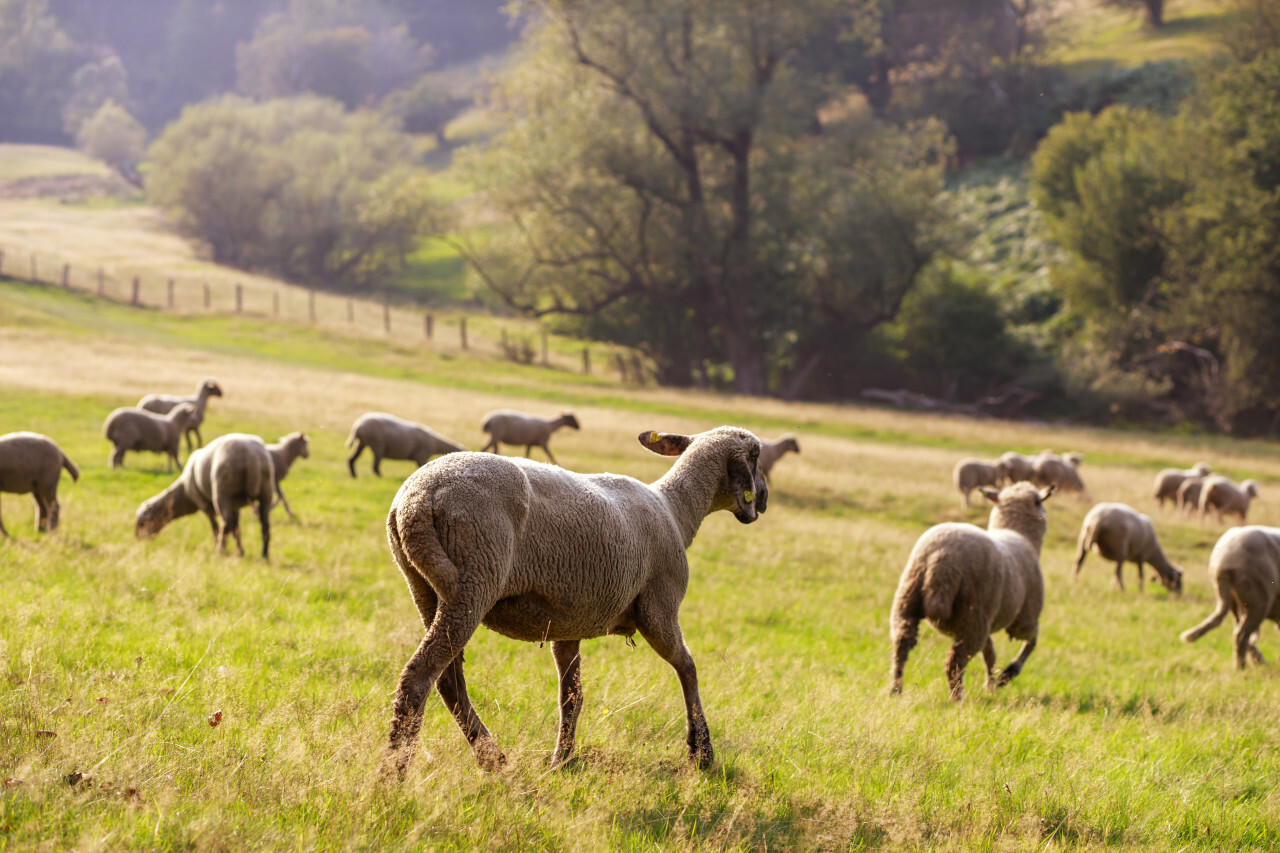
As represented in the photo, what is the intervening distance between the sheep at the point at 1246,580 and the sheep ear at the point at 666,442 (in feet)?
25.1

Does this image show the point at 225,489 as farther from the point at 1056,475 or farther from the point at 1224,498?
the point at 1224,498

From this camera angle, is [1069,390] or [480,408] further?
[1069,390]

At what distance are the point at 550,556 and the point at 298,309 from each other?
56599mm

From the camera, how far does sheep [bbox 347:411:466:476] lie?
19.3m

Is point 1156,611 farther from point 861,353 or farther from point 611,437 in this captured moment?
point 861,353

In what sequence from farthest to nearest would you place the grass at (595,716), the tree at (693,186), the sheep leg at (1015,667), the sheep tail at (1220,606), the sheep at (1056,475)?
1. the tree at (693,186)
2. the sheep at (1056,475)
3. the sheep tail at (1220,606)
4. the sheep leg at (1015,667)
5. the grass at (595,716)

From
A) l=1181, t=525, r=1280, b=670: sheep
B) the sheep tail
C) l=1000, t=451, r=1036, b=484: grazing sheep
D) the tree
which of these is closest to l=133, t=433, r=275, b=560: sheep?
the sheep tail

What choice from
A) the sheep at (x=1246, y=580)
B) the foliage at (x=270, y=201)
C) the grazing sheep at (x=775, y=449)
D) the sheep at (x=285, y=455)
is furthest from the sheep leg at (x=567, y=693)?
the foliage at (x=270, y=201)

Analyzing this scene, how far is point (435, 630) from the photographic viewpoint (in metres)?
4.31

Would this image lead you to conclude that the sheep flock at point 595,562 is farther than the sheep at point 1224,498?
No

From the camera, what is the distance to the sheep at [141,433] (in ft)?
55.4

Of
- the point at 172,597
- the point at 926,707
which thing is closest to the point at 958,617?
the point at 926,707

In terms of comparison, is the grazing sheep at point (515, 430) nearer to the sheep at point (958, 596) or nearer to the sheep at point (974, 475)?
the sheep at point (974, 475)

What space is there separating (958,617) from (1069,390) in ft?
125
